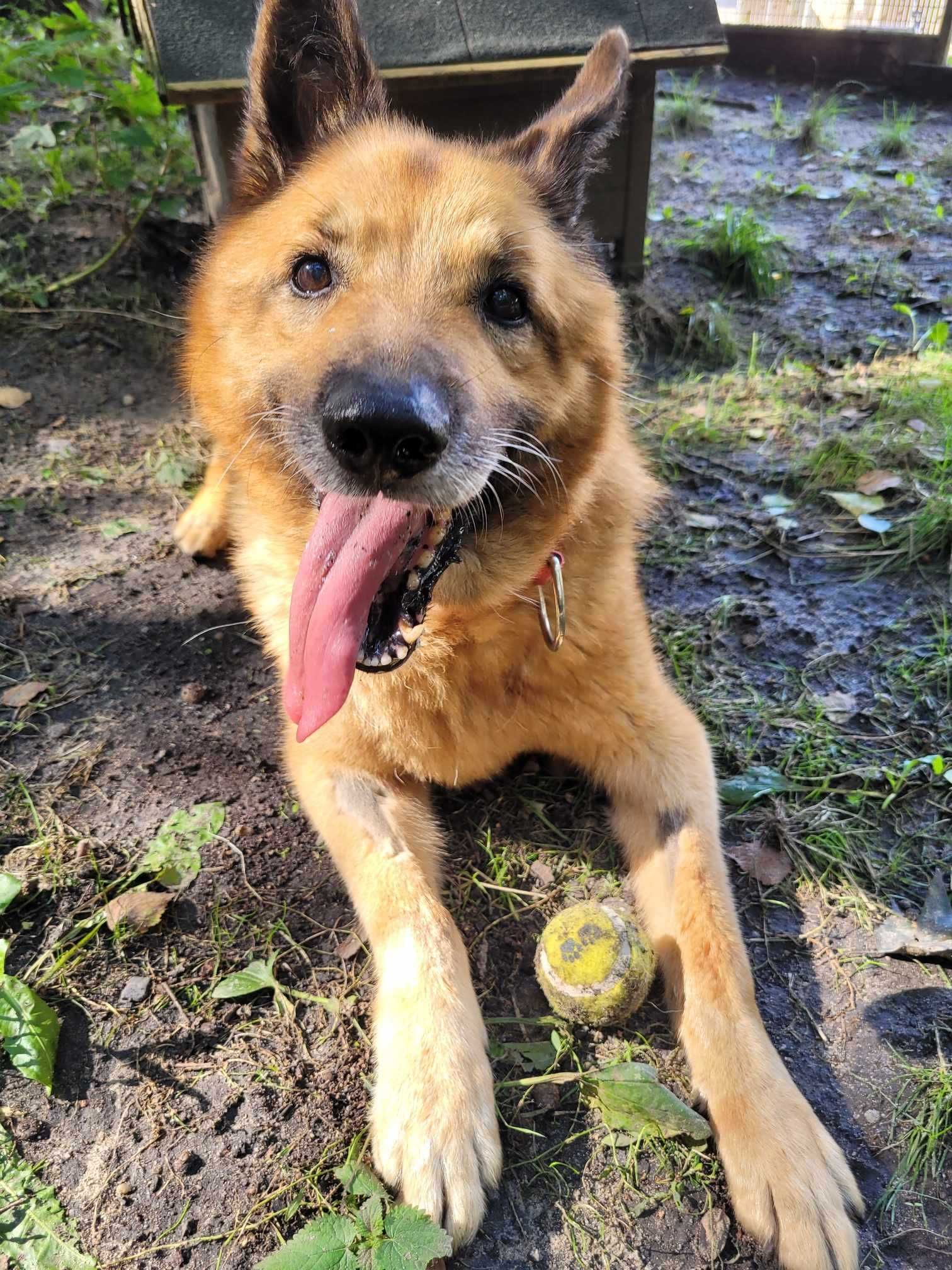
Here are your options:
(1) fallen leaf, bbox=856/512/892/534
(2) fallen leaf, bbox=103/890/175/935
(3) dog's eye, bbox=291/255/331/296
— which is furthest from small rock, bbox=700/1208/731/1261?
(1) fallen leaf, bbox=856/512/892/534

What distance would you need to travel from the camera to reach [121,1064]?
71.9 inches

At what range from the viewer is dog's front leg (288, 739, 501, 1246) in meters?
1.64

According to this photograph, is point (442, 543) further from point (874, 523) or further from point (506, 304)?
point (874, 523)

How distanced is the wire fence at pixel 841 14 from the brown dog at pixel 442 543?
620 cm

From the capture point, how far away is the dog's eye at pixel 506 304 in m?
2.02

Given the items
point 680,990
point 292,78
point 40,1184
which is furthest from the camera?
point 292,78

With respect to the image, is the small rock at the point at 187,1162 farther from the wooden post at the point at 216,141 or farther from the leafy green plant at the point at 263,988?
the wooden post at the point at 216,141

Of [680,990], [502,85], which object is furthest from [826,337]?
[680,990]

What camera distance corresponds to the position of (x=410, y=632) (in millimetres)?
2137

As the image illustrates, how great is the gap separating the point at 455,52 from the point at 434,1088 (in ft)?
12.9

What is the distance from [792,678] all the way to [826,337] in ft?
8.28

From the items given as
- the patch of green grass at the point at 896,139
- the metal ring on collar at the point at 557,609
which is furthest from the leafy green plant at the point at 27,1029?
the patch of green grass at the point at 896,139

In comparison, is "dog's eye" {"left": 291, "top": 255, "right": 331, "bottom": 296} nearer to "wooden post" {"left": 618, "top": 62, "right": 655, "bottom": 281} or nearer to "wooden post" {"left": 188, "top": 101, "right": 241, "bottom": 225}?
"wooden post" {"left": 188, "top": 101, "right": 241, "bottom": 225}

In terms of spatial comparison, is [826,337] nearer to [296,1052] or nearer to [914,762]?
[914,762]
